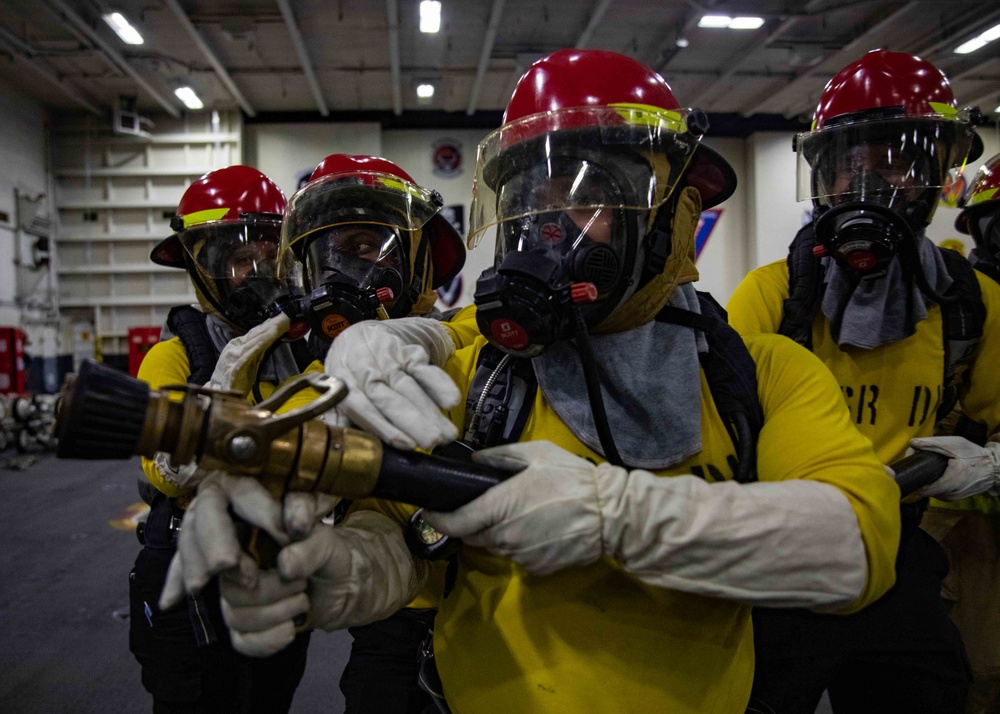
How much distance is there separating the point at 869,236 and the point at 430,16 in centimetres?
695

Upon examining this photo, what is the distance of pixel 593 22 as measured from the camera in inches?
304

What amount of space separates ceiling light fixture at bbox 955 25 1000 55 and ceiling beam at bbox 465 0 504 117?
5.91 m

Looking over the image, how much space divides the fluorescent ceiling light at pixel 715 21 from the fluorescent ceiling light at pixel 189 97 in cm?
726

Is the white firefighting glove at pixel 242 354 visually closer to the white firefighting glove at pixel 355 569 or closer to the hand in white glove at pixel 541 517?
the white firefighting glove at pixel 355 569

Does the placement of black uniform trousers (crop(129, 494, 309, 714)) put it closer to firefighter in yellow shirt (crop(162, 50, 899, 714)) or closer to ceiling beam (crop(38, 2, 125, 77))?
firefighter in yellow shirt (crop(162, 50, 899, 714))

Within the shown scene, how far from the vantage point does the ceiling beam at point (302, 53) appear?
7.29 m

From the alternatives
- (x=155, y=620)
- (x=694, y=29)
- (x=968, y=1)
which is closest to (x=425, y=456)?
(x=155, y=620)

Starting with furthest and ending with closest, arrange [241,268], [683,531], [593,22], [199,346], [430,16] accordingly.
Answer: [593,22], [430,16], [241,268], [199,346], [683,531]

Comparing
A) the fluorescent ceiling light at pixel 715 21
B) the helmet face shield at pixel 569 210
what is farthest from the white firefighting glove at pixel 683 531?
the fluorescent ceiling light at pixel 715 21

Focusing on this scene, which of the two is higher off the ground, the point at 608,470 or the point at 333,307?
the point at 333,307

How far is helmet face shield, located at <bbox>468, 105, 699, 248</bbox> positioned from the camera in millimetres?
1228

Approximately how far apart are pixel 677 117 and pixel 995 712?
95.4 inches

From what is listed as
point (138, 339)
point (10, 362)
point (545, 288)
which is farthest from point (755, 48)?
point (10, 362)

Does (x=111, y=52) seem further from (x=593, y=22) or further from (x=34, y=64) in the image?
(x=593, y=22)
